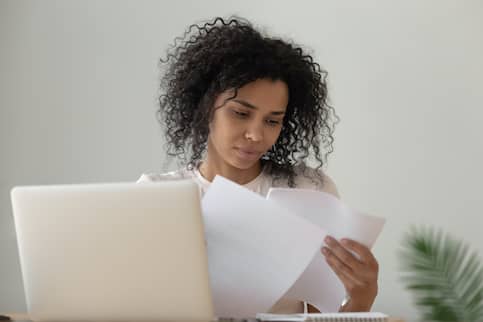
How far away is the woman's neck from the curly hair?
56 mm

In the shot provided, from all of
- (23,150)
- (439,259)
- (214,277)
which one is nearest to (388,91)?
(23,150)

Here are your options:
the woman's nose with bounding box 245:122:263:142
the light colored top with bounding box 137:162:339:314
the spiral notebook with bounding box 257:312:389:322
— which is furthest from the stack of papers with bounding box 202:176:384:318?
the light colored top with bounding box 137:162:339:314

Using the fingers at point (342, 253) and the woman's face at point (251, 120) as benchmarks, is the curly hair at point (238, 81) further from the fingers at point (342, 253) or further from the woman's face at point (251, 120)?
the fingers at point (342, 253)

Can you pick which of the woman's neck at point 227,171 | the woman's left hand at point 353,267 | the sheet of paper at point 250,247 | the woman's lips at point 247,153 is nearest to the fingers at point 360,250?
the woman's left hand at point 353,267

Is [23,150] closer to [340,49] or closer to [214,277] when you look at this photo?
[340,49]

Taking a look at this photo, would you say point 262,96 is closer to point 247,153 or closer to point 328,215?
point 247,153

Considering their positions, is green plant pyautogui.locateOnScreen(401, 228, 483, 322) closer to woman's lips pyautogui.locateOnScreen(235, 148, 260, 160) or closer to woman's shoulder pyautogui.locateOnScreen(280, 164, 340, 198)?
woman's lips pyautogui.locateOnScreen(235, 148, 260, 160)

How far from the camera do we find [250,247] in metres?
1.51

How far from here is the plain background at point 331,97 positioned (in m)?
3.11

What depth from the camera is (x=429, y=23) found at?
10.3ft

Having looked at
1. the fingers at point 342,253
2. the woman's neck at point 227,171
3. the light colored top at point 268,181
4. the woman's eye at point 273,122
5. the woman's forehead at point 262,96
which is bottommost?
the fingers at point 342,253

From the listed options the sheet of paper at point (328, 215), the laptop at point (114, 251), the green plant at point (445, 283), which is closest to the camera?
the green plant at point (445, 283)

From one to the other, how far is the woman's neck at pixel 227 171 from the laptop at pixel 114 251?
797 mm

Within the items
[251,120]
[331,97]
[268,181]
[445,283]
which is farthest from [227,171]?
[445,283]
